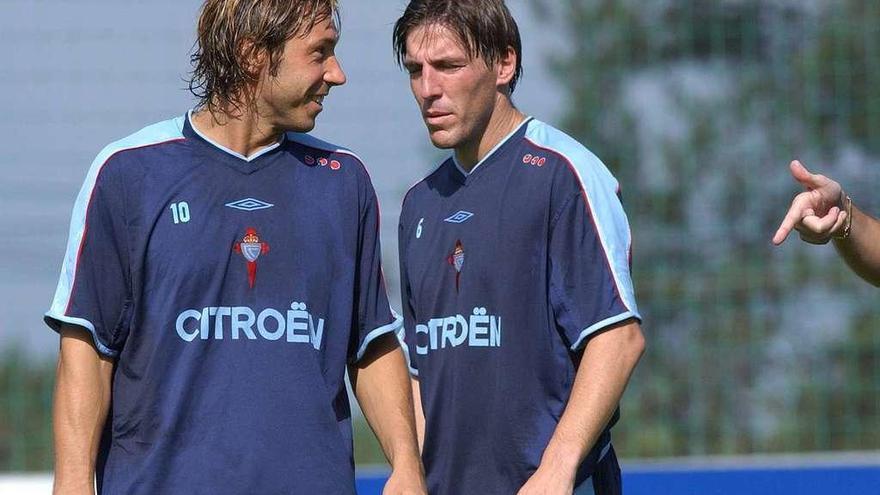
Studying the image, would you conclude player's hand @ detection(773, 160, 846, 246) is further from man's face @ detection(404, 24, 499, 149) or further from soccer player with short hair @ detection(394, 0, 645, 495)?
man's face @ detection(404, 24, 499, 149)

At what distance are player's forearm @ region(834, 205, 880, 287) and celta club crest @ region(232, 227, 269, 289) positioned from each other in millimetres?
1205

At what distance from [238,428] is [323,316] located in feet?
0.90

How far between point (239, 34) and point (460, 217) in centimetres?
71

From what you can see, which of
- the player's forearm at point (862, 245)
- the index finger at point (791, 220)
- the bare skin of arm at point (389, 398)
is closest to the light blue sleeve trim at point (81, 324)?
the bare skin of arm at point (389, 398)

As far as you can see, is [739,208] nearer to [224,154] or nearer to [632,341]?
[632,341]

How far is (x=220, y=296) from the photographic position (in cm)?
273

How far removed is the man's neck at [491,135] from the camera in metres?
3.30

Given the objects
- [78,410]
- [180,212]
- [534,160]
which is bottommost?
[78,410]

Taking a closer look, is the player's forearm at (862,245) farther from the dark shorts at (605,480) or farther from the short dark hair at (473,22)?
the short dark hair at (473,22)

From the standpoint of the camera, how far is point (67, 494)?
2.64 metres

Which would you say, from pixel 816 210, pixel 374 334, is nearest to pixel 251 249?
pixel 374 334

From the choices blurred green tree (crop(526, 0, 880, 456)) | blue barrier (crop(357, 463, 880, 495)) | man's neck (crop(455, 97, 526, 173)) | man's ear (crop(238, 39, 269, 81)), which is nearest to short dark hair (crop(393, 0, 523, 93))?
man's neck (crop(455, 97, 526, 173))

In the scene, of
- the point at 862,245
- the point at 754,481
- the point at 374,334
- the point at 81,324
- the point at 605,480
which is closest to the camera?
the point at 81,324

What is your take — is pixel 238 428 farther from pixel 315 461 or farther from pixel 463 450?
pixel 463 450
